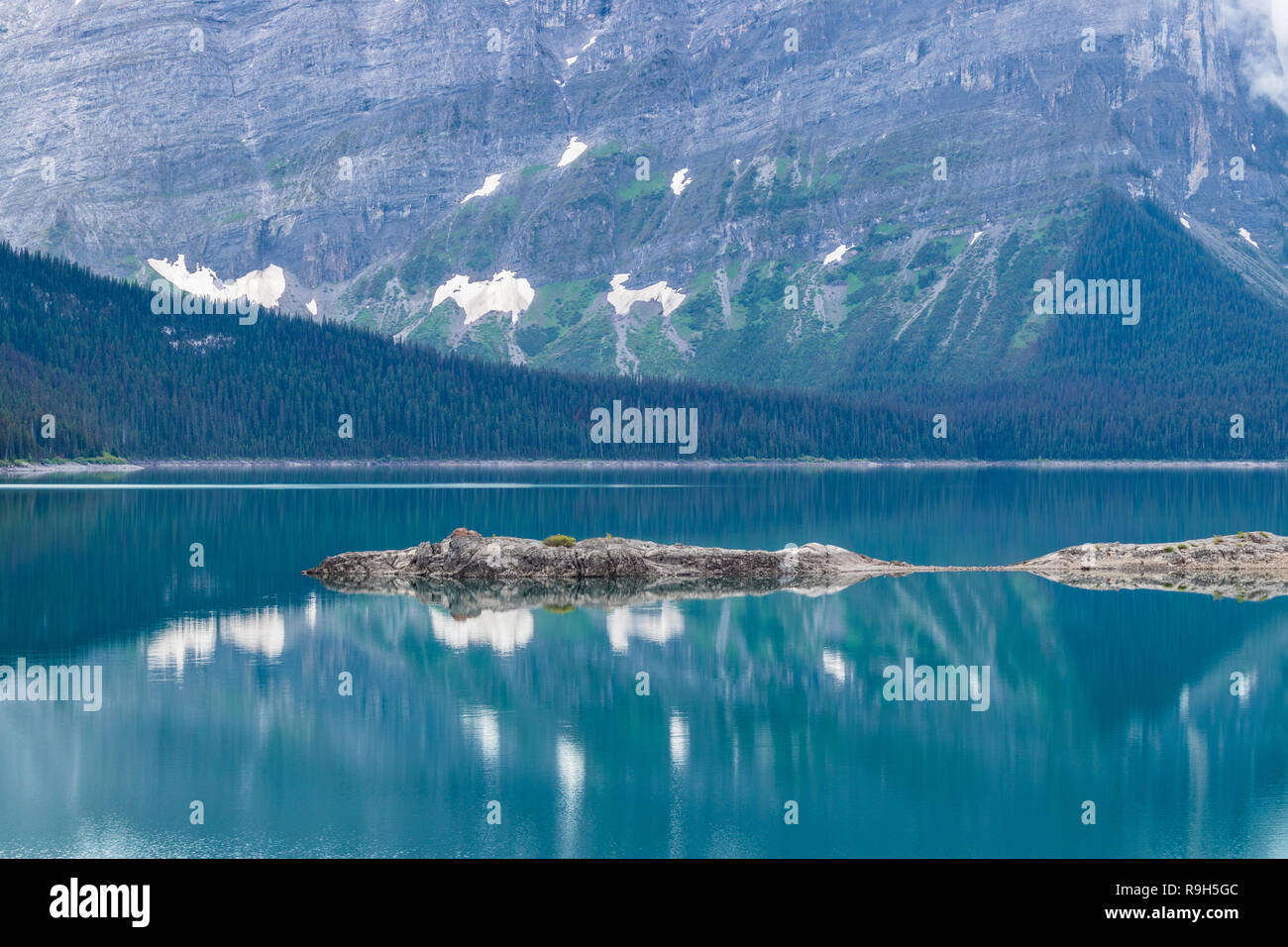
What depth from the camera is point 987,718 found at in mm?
41938

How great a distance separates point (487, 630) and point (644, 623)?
22.5ft

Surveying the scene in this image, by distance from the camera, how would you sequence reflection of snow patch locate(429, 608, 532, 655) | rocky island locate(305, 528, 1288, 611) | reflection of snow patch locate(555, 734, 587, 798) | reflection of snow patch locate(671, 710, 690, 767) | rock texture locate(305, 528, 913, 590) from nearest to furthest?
reflection of snow patch locate(555, 734, 587, 798), reflection of snow patch locate(671, 710, 690, 767), reflection of snow patch locate(429, 608, 532, 655), rocky island locate(305, 528, 1288, 611), rock texture locate(305, 528, 913, 590)

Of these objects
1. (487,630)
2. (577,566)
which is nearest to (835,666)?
(487,630)

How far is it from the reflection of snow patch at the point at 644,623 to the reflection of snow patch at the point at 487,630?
3612 mm

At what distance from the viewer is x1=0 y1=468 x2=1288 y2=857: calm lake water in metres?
31.3

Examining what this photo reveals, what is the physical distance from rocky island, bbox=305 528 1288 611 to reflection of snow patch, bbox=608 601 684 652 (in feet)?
15.9

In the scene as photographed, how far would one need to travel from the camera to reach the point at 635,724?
40.6m

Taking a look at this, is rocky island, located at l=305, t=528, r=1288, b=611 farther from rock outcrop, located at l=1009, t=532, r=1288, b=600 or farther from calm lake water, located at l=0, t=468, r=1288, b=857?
calm lake water, located at l=0, t=468, r=1288, b=857

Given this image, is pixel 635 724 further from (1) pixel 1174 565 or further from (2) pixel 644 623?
(1) pixel 1174 565

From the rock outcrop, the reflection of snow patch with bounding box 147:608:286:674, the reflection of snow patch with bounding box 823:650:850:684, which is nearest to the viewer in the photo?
the reflection of snow patch with bounding box 823:650:850:684

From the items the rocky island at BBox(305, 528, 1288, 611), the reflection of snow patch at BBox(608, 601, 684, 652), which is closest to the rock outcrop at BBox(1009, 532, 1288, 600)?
the rocky island at BBox(305, 528, 1288, 611)
